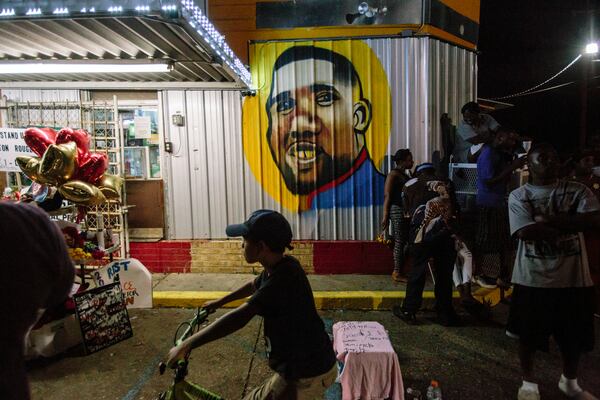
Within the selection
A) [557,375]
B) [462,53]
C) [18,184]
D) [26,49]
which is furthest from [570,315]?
[18,184]

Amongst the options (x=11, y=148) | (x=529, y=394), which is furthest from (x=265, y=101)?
(x=529, y=394)

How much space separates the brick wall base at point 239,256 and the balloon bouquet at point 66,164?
2.20m

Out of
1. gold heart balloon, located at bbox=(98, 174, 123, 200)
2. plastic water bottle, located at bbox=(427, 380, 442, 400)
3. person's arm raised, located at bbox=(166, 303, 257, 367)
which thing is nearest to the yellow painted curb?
gold heart balloon, located at bbox=(98, 174, 123, 200)

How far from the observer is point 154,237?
6816mm

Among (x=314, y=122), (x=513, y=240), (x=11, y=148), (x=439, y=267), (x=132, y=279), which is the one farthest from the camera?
(x=314, y=122)

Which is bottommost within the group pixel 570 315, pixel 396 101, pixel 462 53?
pixel 570 315

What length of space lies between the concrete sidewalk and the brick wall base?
0.16 metres

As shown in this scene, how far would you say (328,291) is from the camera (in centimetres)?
573

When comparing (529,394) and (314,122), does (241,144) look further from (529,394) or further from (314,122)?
(529,394)

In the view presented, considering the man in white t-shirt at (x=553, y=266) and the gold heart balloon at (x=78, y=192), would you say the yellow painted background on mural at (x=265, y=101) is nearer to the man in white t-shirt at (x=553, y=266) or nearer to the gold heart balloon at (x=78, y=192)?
the gold heart balloon at (x=78, y=192)

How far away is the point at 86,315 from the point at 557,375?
476 cm

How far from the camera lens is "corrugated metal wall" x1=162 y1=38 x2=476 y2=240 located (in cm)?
651

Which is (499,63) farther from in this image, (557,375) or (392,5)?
(557,375)

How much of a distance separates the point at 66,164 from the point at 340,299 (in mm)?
3738
